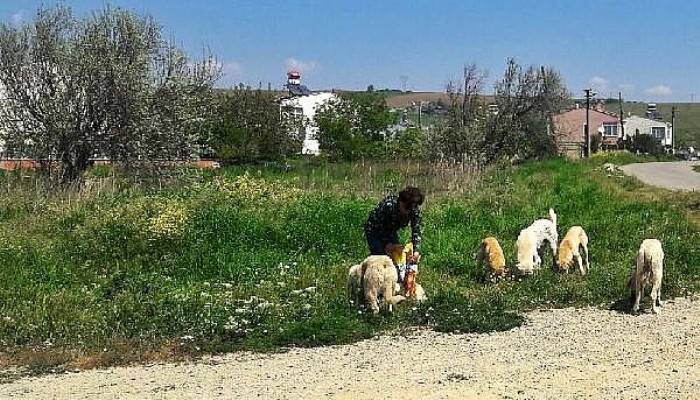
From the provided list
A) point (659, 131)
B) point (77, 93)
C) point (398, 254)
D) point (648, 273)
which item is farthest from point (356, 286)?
point (659, 131)

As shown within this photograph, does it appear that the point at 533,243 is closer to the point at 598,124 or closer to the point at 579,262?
the point at 579,262

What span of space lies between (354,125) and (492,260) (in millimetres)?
44947

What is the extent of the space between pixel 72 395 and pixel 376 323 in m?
3.64

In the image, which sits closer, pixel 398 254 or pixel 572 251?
pixel 398 254

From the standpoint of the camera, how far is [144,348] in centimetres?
844

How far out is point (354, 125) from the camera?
5631 centimetres

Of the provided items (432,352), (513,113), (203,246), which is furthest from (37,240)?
(513,113)

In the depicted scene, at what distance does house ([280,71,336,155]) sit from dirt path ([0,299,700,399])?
42.0m

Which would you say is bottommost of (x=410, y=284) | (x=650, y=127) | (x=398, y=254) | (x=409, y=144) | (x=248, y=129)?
(x=410, y=284)

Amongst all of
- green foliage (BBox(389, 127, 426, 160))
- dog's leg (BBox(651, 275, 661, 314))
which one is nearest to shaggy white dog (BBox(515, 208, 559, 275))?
dog's leg (BBox(651, 275, 661, 314))

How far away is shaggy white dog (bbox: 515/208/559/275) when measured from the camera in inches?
469

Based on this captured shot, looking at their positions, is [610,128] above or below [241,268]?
above

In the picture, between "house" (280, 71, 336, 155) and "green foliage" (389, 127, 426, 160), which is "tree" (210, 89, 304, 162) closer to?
"house" (280, 71, 336, 155)

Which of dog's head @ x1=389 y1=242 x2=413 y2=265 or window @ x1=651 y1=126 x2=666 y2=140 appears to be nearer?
dog's head @ x1=389 y1=242 x2=413 y2=265
